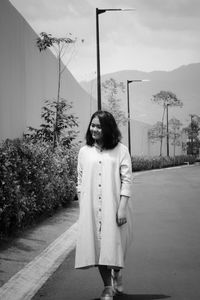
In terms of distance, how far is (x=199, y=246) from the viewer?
8.08 meters

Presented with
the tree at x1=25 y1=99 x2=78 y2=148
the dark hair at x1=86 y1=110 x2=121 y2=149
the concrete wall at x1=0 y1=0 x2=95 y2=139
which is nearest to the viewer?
the dark hair at x1=86 y1=110 x2=121 y2=149

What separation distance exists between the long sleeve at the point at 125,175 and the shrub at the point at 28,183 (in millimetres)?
2848

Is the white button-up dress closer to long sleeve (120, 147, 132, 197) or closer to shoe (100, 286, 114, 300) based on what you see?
long sleeve (120, 147, 132, 197)

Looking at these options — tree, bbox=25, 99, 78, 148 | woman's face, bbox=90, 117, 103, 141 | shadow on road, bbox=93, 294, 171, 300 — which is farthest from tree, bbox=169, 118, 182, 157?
woman's face, bbox=90, 117, 103, 141

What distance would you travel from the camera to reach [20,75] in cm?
1569

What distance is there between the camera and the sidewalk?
→ 5.64m

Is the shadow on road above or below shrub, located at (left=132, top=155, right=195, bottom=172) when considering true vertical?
above

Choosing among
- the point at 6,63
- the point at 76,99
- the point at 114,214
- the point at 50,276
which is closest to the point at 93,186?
the point at 114,214

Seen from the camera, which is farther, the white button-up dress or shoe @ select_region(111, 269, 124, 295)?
shoe @ select_region(111, 269, 124, 295)

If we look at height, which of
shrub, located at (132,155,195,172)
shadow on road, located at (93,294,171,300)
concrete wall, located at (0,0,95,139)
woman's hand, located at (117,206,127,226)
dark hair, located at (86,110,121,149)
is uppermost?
concrete wall, located at (0,0,95,139)

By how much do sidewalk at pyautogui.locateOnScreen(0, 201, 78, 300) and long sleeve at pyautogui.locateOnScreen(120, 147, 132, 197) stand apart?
1397 mm

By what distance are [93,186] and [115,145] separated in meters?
0.42

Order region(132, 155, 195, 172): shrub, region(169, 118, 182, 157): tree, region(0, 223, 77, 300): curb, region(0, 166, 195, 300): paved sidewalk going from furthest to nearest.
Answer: region(169, 118, 182, 157): tree < region(132, 155, 195, 172): shrub < region(0, 166, 195, 300): paved sidewalk < region(0, 223, 77, 300): curb

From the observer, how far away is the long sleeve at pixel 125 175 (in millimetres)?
4961
